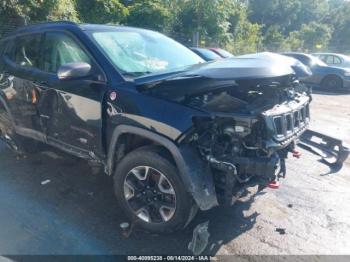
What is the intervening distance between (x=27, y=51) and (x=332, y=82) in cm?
1317

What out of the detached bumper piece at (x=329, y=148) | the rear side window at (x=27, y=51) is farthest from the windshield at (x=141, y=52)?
the detached bumper piece at (x=329, y=148)

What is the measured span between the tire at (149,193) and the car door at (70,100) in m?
0.45

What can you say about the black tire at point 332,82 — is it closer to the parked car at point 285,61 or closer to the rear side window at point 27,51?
the parked car at point 285,61

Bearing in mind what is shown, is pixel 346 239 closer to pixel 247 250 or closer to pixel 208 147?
pixel 247 250

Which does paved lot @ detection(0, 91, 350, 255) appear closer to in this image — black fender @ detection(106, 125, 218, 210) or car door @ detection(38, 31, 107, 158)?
black fender @ detection(106, 125, 218, 210)

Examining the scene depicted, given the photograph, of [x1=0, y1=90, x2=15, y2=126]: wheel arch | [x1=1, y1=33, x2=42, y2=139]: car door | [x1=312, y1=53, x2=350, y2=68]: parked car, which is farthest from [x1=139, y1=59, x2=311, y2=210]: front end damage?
[x1=312, y1=53, x2=350, y2=68]: parked car

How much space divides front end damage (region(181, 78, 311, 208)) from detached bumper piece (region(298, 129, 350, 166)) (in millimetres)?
2124

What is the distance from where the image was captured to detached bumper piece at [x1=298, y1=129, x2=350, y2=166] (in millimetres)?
5230

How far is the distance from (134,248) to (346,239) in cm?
209

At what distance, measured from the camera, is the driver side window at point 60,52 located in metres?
3.79

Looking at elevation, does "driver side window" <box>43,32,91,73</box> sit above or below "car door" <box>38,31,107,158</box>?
above

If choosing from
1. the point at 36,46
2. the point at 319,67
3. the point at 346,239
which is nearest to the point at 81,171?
the point at 36,46

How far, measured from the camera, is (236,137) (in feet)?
10.0

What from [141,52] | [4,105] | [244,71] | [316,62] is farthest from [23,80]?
[316,62]
